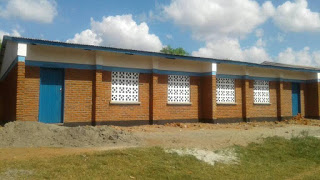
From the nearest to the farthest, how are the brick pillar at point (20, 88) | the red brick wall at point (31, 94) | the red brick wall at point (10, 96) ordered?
the brick pillar at point (20, 88), the red brick wall at point (31, 94), the red brick wall at point (10, 96)

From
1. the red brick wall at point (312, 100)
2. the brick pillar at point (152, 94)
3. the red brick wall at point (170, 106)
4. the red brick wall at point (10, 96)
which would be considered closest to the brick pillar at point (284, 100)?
the red brick wall at point (312, 100)

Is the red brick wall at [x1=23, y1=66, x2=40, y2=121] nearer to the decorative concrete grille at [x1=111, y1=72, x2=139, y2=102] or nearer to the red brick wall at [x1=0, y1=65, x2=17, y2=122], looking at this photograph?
the red brick wall at [x1=0, y1=65, x2=17, y2=122]

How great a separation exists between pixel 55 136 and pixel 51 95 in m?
3.31

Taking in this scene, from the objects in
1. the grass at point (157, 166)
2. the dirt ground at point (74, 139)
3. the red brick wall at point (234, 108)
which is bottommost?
the grass at point (157, 166)

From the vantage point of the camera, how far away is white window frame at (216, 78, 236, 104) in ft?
49.7

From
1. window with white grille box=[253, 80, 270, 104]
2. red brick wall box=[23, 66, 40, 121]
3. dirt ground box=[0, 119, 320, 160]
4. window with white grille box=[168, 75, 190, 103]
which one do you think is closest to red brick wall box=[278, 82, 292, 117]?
window with white grille box=[253, 80, 270, 104]

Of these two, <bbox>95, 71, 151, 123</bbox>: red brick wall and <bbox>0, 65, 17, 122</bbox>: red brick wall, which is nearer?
<bbox>0, 65, 17, 122</bbox>: red brick wall

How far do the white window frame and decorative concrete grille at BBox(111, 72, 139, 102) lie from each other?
468 cm

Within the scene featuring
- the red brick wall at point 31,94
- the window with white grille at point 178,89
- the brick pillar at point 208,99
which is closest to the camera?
the red brick wall at point 31,94

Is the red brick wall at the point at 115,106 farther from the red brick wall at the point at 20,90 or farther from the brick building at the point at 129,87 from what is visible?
the red brick wall at the point at 20,90

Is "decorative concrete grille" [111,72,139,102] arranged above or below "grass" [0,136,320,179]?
above

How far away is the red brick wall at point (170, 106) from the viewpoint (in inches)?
521

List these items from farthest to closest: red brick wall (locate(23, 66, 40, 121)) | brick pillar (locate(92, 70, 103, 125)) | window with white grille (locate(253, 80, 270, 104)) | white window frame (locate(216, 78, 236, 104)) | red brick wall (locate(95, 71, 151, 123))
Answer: window with white grille (locate(253, 80, 270, 104)), white window frame (locate(216, 78, 236, 104)), red brick wall (locate(95, 71, 151, 123)), brick pillar (locate(92, 70, 103, 125)), red brick wall (locate(23, 66, 40, 121))

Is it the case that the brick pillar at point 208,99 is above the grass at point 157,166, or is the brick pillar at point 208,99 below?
above
